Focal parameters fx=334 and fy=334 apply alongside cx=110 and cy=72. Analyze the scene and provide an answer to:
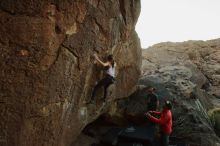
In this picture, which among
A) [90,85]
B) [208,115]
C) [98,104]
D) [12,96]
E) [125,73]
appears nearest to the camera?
[12,96]

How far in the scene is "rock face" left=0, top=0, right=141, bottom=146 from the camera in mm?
9195

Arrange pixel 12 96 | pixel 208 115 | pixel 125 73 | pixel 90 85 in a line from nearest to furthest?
1. pixel 12 96
2. pixel 90 85
3. pixel 125 73
4. pixel 208 115

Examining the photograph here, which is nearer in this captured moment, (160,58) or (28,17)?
(28,17)

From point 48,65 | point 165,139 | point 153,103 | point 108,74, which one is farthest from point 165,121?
point 48,65

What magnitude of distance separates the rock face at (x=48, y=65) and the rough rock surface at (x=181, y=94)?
4.51m

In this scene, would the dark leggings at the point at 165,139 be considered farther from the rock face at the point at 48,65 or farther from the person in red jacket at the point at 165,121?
the rock face at the point at 48,65

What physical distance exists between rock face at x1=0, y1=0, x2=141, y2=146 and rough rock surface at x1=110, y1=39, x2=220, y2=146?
14.8 ft

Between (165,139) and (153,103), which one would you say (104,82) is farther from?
(153,103)

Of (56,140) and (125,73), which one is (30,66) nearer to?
(56,140)

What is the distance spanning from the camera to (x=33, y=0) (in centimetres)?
942

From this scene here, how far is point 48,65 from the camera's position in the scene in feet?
32.0

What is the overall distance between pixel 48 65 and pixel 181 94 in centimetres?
905

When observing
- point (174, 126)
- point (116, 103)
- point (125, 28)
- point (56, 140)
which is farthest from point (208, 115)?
point (56, 140)

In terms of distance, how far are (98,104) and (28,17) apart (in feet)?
17.0
